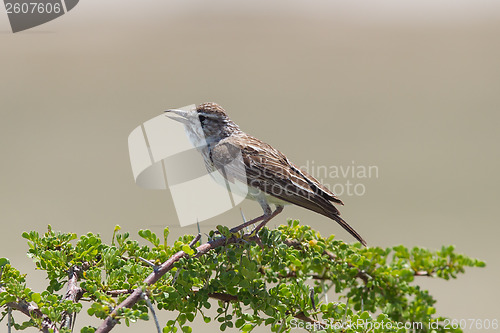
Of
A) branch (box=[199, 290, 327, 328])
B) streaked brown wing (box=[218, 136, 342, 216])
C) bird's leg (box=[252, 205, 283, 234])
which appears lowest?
branch (box=[199, 290, 327, 328])

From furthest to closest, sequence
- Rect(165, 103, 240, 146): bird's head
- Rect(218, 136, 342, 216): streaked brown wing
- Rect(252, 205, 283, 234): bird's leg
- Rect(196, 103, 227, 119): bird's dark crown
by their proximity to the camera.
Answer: Rect(196, 103, 227, 119): bird's dark crown, Rect(165, 103, 240, 146): bird's head, Rect(218, 136, 342, 216): streaked brown wing, Rect(252, 205, 283, 234): bird's leg

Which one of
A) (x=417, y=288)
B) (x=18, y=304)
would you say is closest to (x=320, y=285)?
(x=417, y=288)

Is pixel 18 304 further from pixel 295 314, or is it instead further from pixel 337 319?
pixel 337 319

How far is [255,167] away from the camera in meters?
4.43

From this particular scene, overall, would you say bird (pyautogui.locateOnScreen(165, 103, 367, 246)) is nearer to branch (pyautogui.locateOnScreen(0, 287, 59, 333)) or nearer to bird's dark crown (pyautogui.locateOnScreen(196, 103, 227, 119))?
bird's dark crown (pyautogui.locateOnScreen(196, 103, 227, 119))

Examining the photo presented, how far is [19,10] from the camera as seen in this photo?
1250cm

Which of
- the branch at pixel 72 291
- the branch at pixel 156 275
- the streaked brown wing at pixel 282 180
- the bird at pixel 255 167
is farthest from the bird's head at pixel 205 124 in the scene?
the branch at pixel 72 291

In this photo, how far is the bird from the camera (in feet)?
13.7

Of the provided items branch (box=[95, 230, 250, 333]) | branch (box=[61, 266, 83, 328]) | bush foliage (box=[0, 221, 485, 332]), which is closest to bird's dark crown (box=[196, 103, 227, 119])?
bush foliage (box=[0, 221, 485, 332])

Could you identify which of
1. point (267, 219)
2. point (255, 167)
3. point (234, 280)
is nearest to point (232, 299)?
point (234, 280)

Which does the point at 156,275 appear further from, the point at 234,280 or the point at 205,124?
the point at 205,124

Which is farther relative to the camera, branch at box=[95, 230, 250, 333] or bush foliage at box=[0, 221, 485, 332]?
bush foliage at box=[0, 221, 485, 332]

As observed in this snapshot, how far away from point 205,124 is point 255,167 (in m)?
0.77

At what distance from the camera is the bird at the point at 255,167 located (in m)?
4.17
